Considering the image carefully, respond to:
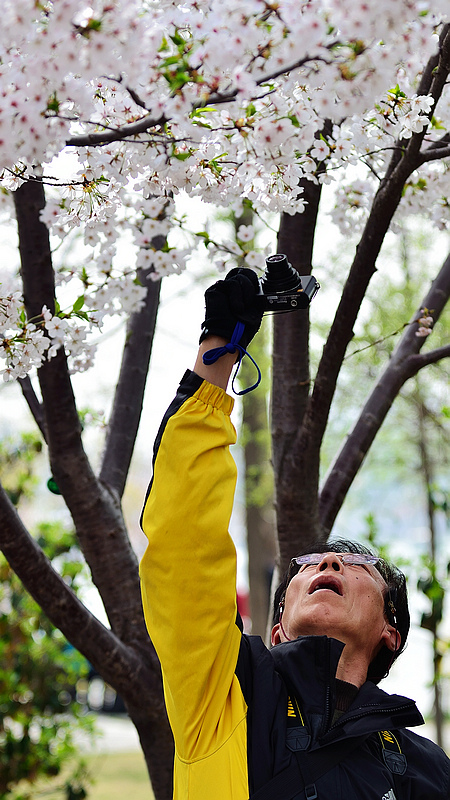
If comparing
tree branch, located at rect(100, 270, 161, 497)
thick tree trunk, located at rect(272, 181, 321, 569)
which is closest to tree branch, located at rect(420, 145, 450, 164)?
thick tree trunk, located at rect(272, 181, 321, 569)

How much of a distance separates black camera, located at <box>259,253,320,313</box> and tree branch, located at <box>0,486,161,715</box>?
3.77 ft

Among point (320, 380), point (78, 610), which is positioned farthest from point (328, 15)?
point (78, 610)

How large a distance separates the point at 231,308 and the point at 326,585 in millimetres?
797

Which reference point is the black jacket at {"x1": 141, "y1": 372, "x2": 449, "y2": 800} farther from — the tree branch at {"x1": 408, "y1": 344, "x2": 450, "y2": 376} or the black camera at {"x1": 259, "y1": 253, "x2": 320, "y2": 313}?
the tree branch at {"x1": 408, "y1": 344, "x2": 450, "y2": 376}

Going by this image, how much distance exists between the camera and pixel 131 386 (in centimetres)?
280

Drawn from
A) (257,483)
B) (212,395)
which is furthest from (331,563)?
(257,483)

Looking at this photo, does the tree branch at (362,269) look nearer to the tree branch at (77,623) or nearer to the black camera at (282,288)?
the black camera at (282,288)

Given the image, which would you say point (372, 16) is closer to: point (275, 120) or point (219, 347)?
point (275, 120)

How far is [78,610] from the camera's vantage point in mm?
2324

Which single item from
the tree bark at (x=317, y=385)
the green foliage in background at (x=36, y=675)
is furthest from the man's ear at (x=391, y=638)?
the green foliage in background at (x=36, y=675)

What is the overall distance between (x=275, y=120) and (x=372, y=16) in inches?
15.8

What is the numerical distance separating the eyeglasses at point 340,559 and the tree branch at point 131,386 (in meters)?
0.84

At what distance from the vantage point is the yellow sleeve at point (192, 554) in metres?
1.42

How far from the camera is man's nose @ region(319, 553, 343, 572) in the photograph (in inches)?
77.4
